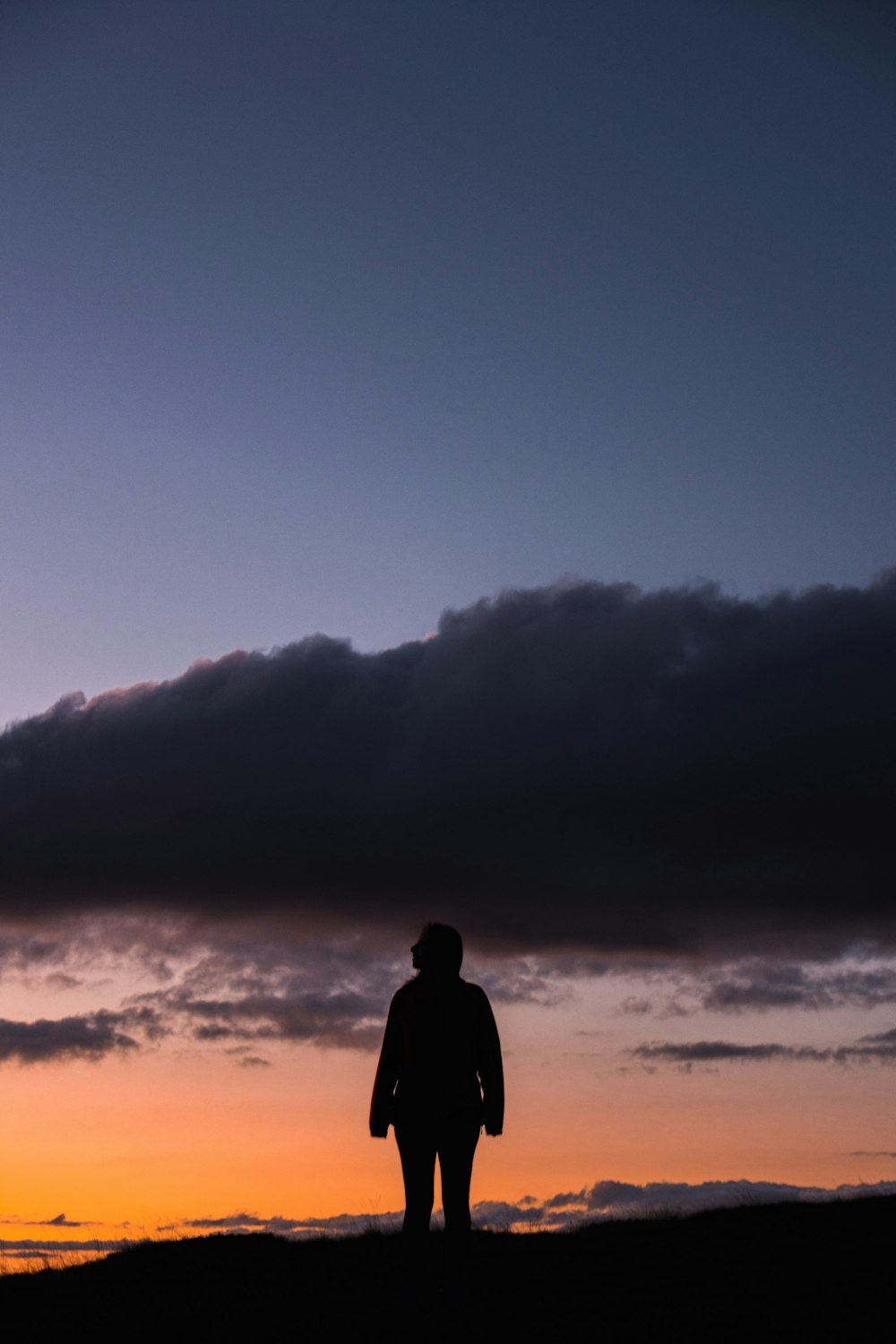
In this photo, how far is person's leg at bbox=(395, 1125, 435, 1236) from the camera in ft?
35.8

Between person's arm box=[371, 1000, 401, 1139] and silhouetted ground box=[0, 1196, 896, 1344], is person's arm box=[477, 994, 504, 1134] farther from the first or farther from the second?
silhouetted ground box=[0, 1196, 896, 1344]

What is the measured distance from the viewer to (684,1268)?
41.6 ft

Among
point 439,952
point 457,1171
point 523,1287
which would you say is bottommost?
point 523,1287

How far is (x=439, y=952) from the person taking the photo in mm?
11039

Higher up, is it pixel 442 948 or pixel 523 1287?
pixel 442 948

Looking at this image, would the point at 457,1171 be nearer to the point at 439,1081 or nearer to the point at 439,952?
the point at 439,1081

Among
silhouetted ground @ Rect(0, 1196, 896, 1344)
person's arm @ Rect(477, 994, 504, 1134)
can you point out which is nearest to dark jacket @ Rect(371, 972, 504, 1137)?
person's arm @ Rect(477, 994, 504, 1134)

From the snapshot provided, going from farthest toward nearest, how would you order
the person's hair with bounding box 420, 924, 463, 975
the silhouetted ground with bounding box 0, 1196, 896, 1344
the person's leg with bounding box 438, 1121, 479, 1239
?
the person's hair with bounding box 420, 924, 463, 975
the person's leg with bounding box 438, 1121, 479, 1239
the silhouetted ground with bounding box 0, 1196, 896, 1344

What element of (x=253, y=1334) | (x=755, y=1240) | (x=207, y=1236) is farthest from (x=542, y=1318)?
(x=207, y=1236)

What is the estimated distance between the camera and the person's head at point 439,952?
11.0 meters

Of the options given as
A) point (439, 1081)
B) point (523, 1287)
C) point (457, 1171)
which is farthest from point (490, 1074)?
point (523, 1287)

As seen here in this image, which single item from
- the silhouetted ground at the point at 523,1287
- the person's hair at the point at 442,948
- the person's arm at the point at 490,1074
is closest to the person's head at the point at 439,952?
the person's hair at the point at 442,948

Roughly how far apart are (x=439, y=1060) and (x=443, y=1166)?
34.8 inches

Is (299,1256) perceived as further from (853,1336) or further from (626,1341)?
(853,1336)
